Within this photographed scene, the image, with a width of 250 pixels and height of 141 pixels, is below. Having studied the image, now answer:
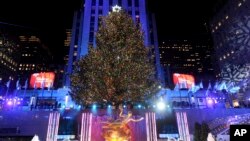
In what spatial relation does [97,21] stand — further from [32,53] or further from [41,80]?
[32,53]

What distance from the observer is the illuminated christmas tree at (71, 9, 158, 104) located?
17.0 m

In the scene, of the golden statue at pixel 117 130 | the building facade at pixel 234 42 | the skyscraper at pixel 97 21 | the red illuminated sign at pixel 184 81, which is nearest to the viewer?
the golden statue at pixel 117 130

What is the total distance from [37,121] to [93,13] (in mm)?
41531

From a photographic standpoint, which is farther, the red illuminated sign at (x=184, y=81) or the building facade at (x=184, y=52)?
the building facade at (x=184, y=52)

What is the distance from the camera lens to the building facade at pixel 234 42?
5275 cm

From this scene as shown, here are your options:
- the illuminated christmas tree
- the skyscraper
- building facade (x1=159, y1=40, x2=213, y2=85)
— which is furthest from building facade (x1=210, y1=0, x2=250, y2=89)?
building facade (x1=159, y1=40, x2=213, y2=85)

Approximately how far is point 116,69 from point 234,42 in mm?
48335

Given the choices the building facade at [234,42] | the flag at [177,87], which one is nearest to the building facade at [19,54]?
the flag at [177,87]

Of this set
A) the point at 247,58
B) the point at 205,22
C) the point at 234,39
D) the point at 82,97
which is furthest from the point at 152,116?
the point at 205,22

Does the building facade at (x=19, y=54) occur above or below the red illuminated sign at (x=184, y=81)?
above

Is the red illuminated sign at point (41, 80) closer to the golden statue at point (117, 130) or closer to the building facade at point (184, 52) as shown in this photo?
the golden statue at point (117, 130)

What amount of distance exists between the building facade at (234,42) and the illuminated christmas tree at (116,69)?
35130 millimetres

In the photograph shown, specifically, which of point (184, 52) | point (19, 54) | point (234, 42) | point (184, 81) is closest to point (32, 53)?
point (19, 54)

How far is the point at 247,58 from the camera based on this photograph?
52.0 meters
